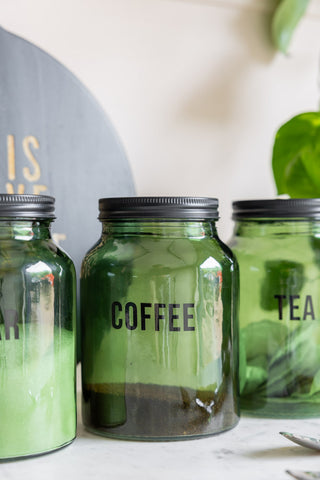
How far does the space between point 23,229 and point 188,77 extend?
0.40 meters

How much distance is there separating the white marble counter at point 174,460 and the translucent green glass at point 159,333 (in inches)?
0.6

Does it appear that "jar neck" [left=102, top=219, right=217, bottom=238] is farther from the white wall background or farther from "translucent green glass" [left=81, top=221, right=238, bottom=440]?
the white wall background

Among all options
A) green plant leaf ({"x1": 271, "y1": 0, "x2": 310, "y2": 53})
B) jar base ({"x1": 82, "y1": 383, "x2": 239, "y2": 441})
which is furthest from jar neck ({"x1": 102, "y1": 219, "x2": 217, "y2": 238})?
green plant leaf ({"x1": 271, "y1": 0, "x2": 310, "y2": 53})

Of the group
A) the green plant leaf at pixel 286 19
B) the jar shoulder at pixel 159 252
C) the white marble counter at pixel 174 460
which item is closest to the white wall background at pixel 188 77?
the green plant leaf at pixel 286 19

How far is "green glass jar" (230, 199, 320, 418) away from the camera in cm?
61

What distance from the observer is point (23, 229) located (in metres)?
0.51

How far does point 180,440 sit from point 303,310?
0.57 ft

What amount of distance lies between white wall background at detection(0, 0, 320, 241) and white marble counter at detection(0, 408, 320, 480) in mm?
341

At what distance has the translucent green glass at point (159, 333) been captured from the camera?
54cm

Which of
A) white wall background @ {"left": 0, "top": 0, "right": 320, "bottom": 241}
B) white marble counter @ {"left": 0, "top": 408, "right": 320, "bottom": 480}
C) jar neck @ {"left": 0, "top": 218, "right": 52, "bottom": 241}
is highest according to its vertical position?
white wall background @ {"left": 0, "top": 0, "right": 320, "bottom": 241}

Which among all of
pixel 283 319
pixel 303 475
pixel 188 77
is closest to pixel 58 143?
pixel 188 77

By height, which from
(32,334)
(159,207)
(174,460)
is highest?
(159,207)

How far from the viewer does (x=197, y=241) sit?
0.56m

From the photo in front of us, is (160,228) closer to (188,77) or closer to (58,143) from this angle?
(58,143)
